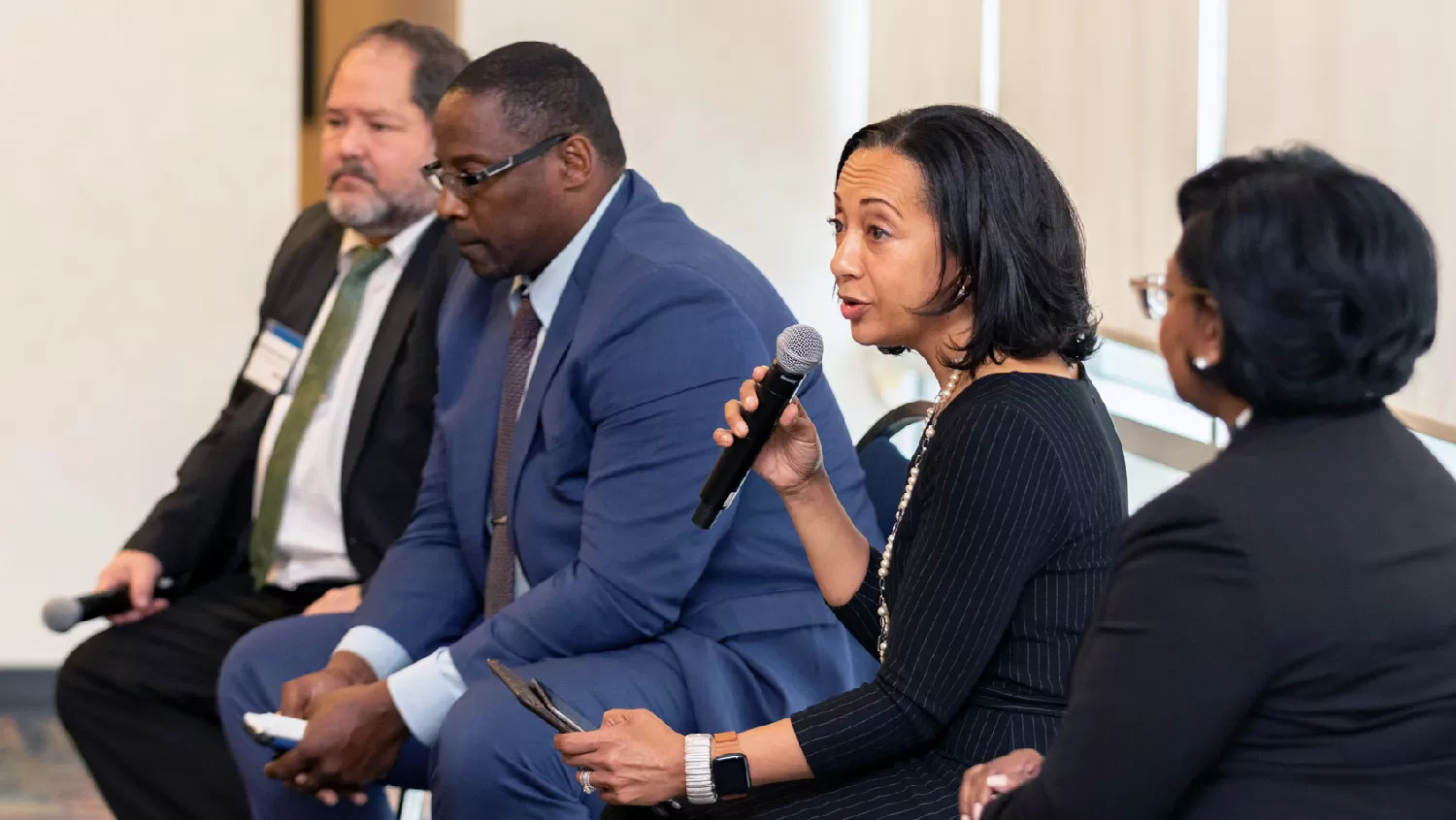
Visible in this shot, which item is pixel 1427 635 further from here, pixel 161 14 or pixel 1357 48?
pixel 161 14

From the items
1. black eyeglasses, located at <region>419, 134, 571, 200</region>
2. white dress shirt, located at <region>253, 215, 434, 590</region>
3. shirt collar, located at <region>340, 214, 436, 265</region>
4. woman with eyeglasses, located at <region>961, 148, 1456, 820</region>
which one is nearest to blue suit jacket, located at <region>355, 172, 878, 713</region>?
black eyeglasses, located at <region>419, 134, 571, 200</region>

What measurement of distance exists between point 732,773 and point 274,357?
1.77 meters

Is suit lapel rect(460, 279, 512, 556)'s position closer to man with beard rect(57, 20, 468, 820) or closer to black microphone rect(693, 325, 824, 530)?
man with beard rect(57, 20, 468, 820)

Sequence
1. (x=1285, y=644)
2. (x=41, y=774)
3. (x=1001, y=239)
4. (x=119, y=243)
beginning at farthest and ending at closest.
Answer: (x=119, y=243) → (x=41, y=774) → (x=1001, y=239) → (x=1285, y=644)

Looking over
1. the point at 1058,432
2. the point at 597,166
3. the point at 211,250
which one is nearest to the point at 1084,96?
the point at 597,166

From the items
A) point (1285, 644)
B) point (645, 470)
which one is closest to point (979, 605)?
point (1285, 644)

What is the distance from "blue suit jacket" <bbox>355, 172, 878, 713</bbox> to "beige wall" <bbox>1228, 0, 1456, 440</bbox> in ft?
2.50

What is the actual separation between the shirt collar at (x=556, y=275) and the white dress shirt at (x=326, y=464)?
612mm

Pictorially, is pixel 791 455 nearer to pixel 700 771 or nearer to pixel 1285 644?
pixel 700 771

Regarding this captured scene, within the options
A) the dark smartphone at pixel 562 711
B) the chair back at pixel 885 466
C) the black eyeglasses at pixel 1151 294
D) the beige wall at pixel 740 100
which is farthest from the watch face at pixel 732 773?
the beige wall at pixel 740 100

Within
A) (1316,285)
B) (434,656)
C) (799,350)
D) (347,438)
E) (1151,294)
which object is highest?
(1316,285)

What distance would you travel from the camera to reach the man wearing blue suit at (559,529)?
6.61 ft

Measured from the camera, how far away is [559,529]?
7.12 ft

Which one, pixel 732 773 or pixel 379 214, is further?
pixel 379 214
